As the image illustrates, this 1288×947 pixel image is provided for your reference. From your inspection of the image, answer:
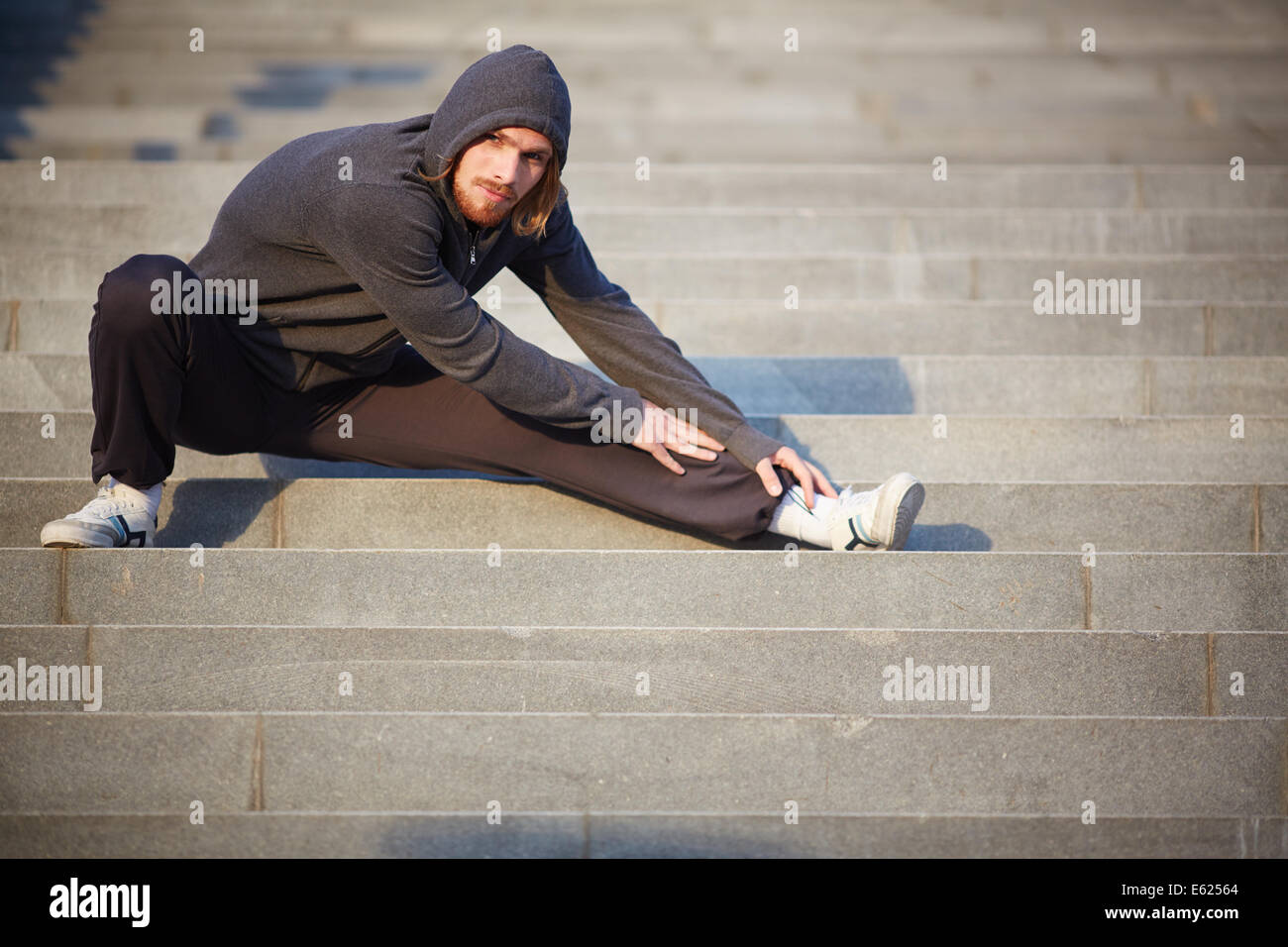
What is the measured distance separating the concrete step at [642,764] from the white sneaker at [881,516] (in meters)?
0.63

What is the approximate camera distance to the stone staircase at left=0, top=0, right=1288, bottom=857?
2668mm

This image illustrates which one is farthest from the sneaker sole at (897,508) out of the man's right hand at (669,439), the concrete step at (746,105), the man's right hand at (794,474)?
the concrete step at (746,105)

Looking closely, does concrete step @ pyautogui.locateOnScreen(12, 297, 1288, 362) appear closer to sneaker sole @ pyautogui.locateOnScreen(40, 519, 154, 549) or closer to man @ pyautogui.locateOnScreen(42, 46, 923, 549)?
man @ pyautogui.locateOnScreen(42, 46, 923, 549)

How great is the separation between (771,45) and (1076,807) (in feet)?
A: 22.8

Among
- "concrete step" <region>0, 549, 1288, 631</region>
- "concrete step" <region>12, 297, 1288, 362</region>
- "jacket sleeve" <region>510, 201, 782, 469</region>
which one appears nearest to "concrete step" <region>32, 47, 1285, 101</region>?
"concrete step" <region>12, 297, 1288, 362</region>

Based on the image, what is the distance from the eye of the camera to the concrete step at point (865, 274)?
16.6ft

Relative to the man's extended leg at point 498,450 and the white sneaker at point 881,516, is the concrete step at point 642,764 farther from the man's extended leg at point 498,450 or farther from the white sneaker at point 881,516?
the man's extended leg at point 498,450

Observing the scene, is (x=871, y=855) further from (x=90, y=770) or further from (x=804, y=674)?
(x=90, y=770)

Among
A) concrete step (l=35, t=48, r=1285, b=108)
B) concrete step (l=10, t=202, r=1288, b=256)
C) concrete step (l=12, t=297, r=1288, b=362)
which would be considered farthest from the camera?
concrete step (l=35, t=48, r=1285, b=108)

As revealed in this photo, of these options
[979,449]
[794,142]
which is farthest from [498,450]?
[794,142]

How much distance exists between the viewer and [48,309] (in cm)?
466

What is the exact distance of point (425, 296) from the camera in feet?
9.91

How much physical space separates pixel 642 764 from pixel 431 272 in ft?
4.25

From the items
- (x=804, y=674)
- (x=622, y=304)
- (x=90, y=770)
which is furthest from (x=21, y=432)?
(x=804, y=674)
